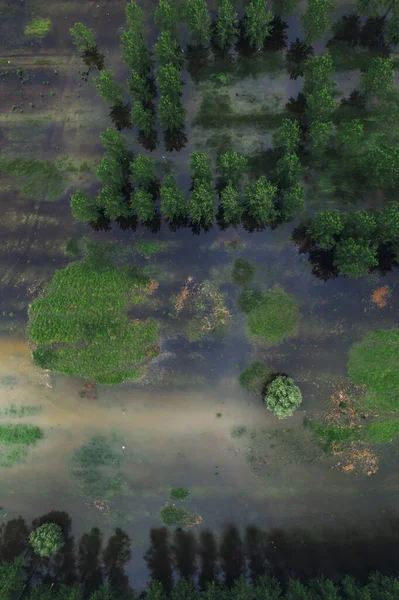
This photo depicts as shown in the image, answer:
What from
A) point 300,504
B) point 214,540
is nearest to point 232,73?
point 300,504

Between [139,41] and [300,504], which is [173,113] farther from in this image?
[300,504]

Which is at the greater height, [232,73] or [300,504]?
[232,73]

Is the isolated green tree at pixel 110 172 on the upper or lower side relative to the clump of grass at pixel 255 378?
upper

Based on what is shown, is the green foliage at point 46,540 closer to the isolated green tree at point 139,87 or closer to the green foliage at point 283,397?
the green foliage at point 283,397

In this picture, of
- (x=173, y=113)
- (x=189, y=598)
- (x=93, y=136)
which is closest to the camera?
(x=189, y=598)

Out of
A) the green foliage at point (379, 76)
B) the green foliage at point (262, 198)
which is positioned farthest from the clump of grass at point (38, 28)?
the green foliage at point (379, 76)

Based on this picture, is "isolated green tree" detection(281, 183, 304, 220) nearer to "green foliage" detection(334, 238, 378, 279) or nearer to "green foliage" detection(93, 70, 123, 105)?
"green foliage" detection(334, 238, 378, 279)

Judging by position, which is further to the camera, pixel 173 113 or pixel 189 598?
pixel 173 113
